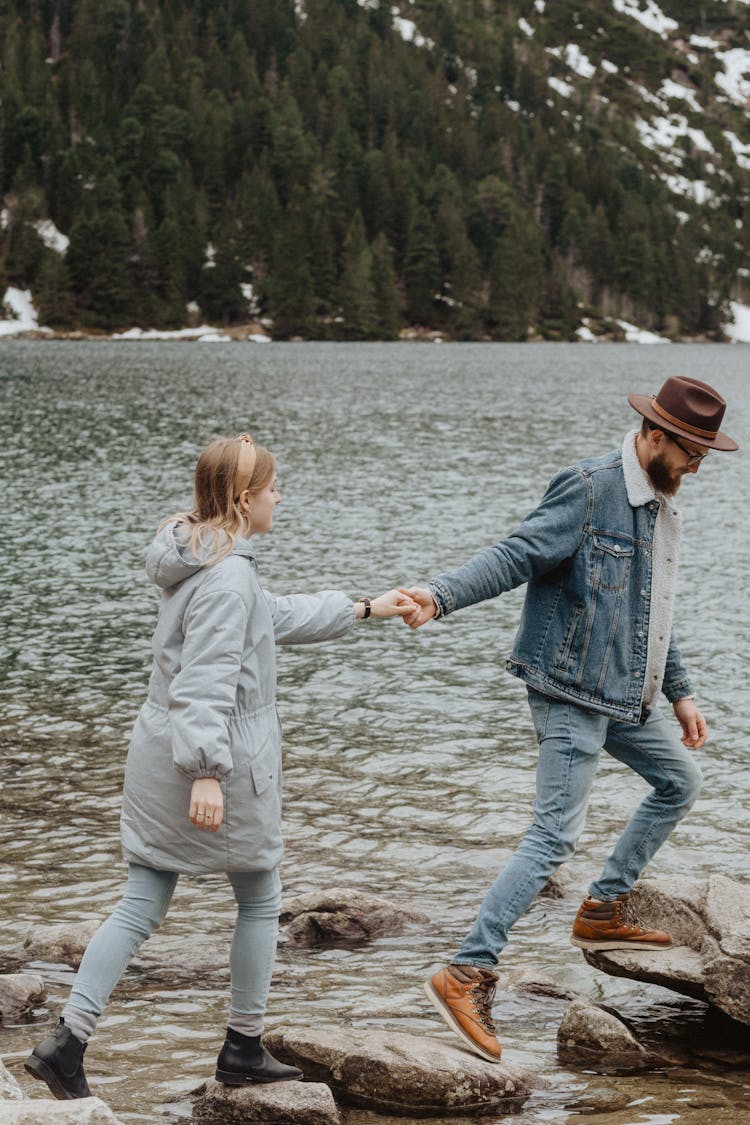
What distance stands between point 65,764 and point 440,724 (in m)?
4.15

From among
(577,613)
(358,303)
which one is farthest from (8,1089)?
(358,303)

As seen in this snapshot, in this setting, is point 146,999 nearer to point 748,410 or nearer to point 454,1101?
point 454,1101

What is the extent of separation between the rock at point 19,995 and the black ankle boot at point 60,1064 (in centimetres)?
153

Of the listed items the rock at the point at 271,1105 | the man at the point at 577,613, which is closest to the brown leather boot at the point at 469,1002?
the man at the point at 577,613

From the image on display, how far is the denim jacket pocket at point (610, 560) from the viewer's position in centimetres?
622

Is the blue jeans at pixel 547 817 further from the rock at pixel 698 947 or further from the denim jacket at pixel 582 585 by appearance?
the rock at pixel 698 947

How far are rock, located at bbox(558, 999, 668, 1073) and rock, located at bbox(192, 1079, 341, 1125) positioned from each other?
1397mm

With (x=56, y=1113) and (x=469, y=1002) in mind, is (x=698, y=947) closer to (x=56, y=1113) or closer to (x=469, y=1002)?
(x=469, y=1002)

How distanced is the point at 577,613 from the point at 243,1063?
2424 mm

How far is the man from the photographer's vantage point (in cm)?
614

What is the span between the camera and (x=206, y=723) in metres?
5.13

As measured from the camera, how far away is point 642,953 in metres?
6.98

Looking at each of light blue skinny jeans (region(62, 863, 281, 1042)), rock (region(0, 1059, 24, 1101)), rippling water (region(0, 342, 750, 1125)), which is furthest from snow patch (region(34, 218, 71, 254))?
rock (region(0, 1059, 24, 1101))

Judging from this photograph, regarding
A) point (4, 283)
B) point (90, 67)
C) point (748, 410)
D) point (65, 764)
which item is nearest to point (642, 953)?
point (65, 764)
